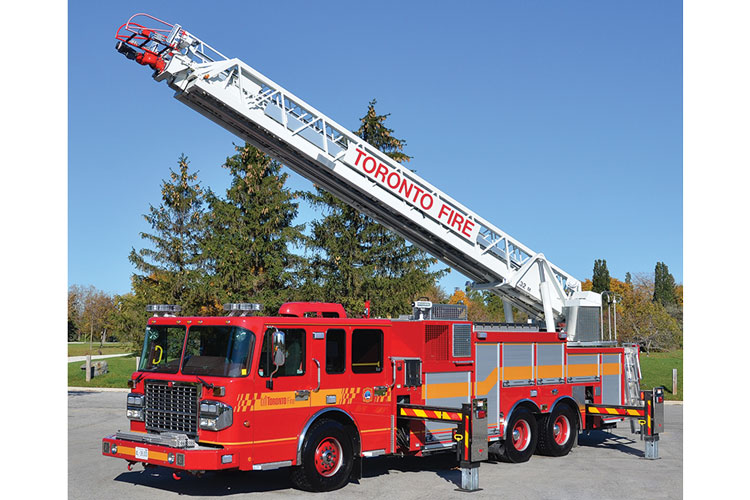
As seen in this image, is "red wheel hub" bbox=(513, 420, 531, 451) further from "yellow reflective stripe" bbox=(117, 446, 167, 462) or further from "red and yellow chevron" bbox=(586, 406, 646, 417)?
"yellow reflective stripe" bbox=(117, 446, 167, 462)

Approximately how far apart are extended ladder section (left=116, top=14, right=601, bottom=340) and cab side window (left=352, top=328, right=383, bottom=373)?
3285 millimetres

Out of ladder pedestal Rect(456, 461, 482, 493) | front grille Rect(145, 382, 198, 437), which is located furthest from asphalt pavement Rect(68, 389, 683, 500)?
front grille Rect(145, 382, 198, 437)

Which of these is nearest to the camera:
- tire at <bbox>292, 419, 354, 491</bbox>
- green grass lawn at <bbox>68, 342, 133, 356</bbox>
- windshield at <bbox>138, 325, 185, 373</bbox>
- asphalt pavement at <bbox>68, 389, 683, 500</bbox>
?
tire at <bbox>292, 419, 354, 491</bbox>

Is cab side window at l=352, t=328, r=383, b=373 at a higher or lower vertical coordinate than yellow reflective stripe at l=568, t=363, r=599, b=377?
higher

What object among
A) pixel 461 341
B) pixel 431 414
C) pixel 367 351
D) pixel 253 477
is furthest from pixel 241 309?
pixel 461 341

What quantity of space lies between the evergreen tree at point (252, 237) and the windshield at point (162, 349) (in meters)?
20.7

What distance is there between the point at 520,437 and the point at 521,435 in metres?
0.04

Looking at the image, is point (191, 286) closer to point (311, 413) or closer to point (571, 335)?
point (571, 335)

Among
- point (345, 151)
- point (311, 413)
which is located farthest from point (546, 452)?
point (345, 151)

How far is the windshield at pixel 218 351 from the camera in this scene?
9.17 m

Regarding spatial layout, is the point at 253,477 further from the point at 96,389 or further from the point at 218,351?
the point at 96,389

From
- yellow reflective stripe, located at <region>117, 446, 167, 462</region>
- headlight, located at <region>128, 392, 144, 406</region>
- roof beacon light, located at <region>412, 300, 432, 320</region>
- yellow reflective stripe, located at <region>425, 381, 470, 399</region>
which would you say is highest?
roof beacon light, located at <region>412, 300, 432, 320</region>

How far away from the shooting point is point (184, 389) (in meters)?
9.30

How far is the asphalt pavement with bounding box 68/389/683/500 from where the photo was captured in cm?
967
